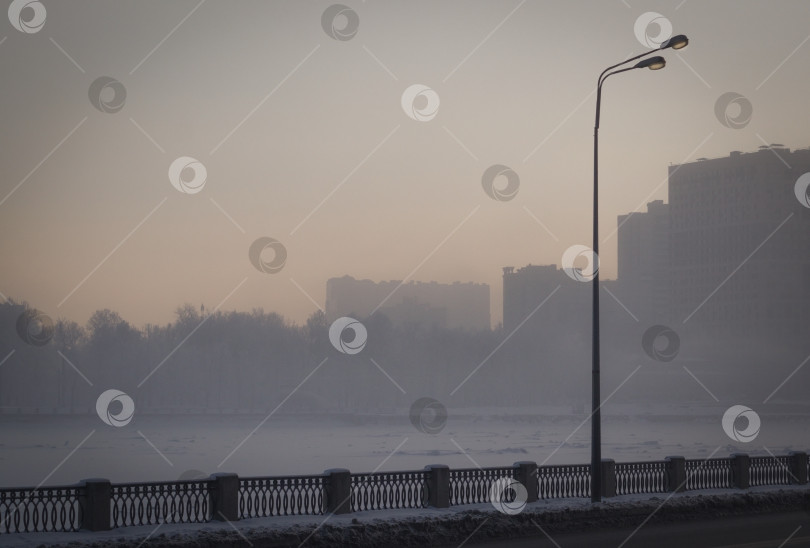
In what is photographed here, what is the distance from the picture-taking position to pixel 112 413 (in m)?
117

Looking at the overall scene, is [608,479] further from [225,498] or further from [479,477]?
[225,498]

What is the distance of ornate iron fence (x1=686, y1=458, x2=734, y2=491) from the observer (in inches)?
1032

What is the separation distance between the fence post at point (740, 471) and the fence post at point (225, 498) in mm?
15907

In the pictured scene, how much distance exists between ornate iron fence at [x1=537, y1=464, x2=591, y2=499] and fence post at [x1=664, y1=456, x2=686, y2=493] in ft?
8.38

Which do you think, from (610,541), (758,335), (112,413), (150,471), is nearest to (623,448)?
(150,471)

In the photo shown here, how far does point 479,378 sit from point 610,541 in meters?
147

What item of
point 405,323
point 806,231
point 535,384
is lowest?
point 535,384

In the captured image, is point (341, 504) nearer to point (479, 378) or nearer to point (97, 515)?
point (97, 515)

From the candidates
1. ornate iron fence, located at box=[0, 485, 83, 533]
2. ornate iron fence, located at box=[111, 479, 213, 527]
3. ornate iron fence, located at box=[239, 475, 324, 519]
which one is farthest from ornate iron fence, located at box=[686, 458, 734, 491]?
ornate iron fence, located at box=[0, 485, 83, 533]

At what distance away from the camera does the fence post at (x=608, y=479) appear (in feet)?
76.2

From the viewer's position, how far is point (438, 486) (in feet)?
67.6

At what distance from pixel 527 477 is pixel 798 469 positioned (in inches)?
475

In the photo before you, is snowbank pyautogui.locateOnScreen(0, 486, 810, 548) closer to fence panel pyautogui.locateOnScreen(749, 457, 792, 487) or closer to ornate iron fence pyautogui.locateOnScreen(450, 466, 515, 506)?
ornate iron fence pyautogui.locateOnScreen(450, 466, 515, 506)

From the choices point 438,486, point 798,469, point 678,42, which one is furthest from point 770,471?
point 678,42
